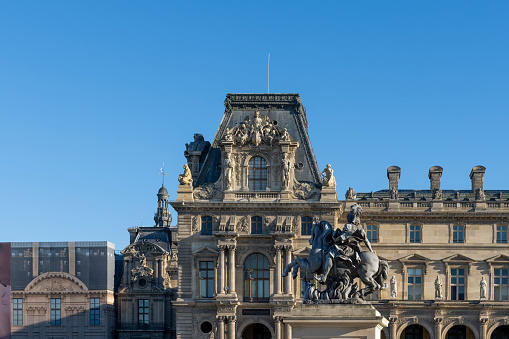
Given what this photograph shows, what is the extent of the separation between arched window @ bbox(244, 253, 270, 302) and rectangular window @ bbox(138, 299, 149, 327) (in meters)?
29.4

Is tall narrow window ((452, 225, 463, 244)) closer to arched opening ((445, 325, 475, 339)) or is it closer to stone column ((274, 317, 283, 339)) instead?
arched opening ((445, 325, 475, 339))

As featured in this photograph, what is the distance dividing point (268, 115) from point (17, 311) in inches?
1378

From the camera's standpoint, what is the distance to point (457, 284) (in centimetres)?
7125

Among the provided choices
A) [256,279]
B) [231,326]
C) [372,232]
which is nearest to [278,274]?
[256,279]

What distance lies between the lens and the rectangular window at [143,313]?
95812mm

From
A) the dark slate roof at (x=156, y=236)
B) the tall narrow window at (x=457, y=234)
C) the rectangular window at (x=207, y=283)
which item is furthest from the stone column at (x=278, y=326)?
the dark slate roof at (x=156, y=236)

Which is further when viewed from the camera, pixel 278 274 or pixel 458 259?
pixel 458 259

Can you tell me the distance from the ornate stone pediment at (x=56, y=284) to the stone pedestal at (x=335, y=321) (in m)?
69.6

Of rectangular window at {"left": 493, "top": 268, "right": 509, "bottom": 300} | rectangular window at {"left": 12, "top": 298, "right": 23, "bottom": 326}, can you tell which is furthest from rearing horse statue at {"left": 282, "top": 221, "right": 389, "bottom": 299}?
rectangular window at {"left": 12, "top": 298, "right": 23, "bottom": 326}

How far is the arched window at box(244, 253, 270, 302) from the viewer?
68.7m

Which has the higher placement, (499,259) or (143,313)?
(499,259)

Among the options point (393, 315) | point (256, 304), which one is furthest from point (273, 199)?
point (393, 315)

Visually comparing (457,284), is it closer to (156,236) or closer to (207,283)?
(207,283)

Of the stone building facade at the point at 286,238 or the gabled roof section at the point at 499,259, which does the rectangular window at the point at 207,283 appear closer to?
the stone building facade at the point at 286,238
